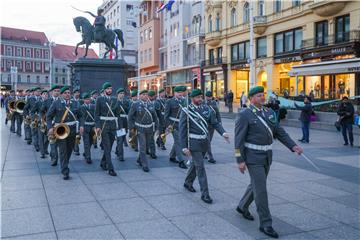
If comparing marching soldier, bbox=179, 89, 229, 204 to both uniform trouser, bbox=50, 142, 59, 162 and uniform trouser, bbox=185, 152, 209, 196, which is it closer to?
uniform trouser, bbox=185, 152, 209, 196

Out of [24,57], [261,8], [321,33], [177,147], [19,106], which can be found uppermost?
[24,57]

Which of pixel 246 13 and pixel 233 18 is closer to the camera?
pixel 246 13

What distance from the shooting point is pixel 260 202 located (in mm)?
5230

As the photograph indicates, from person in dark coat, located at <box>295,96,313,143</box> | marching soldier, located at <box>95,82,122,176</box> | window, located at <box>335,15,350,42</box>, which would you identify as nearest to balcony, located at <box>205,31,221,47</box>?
window, located at <box>335,15,350,42</box>

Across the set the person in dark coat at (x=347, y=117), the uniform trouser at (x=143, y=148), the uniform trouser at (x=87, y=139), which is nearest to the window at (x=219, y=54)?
the person in dark coat at (x=347, y=117)

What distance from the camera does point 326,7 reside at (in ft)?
102

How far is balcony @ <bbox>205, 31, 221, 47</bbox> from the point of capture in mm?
47938

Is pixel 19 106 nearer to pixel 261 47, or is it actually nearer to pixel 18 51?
pixel 261 47

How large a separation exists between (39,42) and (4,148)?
93.8m

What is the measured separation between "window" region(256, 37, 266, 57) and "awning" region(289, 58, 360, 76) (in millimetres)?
12714

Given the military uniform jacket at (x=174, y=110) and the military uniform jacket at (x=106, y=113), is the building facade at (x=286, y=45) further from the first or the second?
the military uniform jacket at (x=106, y=113)

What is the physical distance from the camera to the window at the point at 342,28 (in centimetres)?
3055

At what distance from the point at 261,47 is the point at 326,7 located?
10.8m

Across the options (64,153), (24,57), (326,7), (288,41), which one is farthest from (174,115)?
(24,57)
